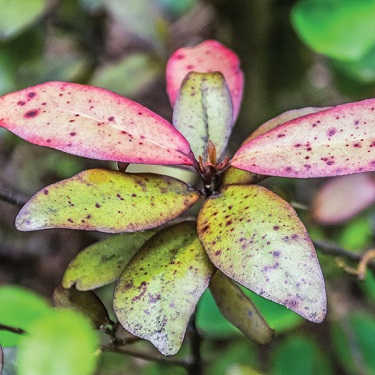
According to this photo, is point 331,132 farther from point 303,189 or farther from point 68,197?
point 303,189

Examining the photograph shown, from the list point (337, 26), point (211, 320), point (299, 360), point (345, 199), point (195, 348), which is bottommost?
point (299, 360)

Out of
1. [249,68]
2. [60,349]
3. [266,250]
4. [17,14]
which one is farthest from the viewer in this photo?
[249,68]

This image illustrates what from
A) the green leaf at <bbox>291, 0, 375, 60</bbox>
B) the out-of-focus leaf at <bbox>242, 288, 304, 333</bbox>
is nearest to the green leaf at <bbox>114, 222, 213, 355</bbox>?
the out-of-focus leaf at <bbox>242, 288, 304, 333</bbox>

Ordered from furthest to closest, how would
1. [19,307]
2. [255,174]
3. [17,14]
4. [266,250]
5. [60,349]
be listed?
1. [17,14]
2. [19,307]
3. [255,174]
4. [266,250]
5. [60,349]

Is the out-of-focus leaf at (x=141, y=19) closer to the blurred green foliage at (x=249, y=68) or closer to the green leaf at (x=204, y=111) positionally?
the blurred green foliage at (x=249, y=68)

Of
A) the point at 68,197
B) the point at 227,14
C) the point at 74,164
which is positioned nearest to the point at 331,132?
→ the point at 68,197

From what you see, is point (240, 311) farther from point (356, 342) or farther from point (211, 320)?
point (356, 342)

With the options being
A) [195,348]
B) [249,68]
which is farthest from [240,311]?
[249,68]
